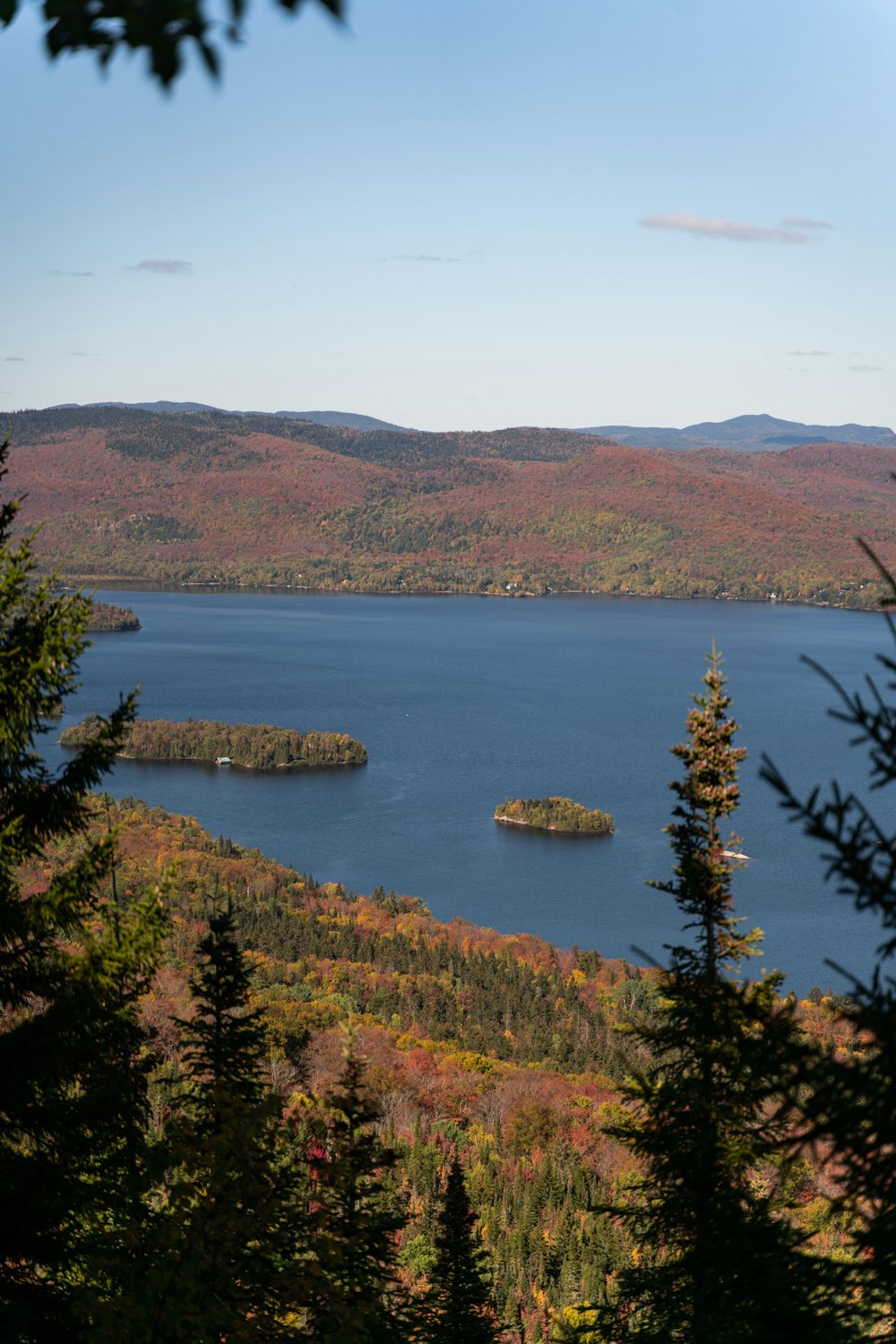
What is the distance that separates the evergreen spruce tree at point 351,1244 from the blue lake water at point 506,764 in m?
19.5

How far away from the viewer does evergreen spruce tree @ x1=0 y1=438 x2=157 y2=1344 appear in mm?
7602

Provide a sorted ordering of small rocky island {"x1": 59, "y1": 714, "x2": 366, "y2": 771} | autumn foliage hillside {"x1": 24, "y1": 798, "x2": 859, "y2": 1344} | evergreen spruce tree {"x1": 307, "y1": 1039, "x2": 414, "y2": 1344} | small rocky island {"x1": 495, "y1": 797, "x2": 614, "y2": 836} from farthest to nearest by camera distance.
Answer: small rocky island {"x1": 59, "y1": 714, "x2": 366, "y2": 771}, small rocky island {"x1": 495, "y1": 797, "x2": 614, "y2": 836}, autumn foliage hillside {"x1": 24, "y1": 798, "x2": 859, "y2": 1344}, evergreen spruce tree {"x1": 307, "y1": 1039, "x2": 414, "y2": 1344}

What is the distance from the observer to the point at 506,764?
102375 millimetres

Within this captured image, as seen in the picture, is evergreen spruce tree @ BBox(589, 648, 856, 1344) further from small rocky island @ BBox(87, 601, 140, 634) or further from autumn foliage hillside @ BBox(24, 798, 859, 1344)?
small rocky island @ BBox(87, 601, 140, 634)

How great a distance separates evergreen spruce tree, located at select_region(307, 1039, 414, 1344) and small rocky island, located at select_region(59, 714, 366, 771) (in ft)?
306

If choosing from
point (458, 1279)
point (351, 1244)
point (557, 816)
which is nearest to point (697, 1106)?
point (351, 1244)

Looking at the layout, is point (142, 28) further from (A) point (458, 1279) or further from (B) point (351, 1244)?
(A) point (458, 1279)

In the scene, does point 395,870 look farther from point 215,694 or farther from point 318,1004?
point 215,694

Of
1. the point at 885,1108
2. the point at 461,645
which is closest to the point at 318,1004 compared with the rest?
the point at 885,1108

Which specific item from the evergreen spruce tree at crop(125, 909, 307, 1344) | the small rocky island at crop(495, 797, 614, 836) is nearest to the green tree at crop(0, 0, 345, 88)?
the evergreen spruce tree at crop(125, 909, 307, 1344)

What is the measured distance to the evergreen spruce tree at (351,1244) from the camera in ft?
23.5

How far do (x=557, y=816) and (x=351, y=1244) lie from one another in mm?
78127

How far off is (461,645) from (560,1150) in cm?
14194

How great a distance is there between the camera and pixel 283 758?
10719cm
